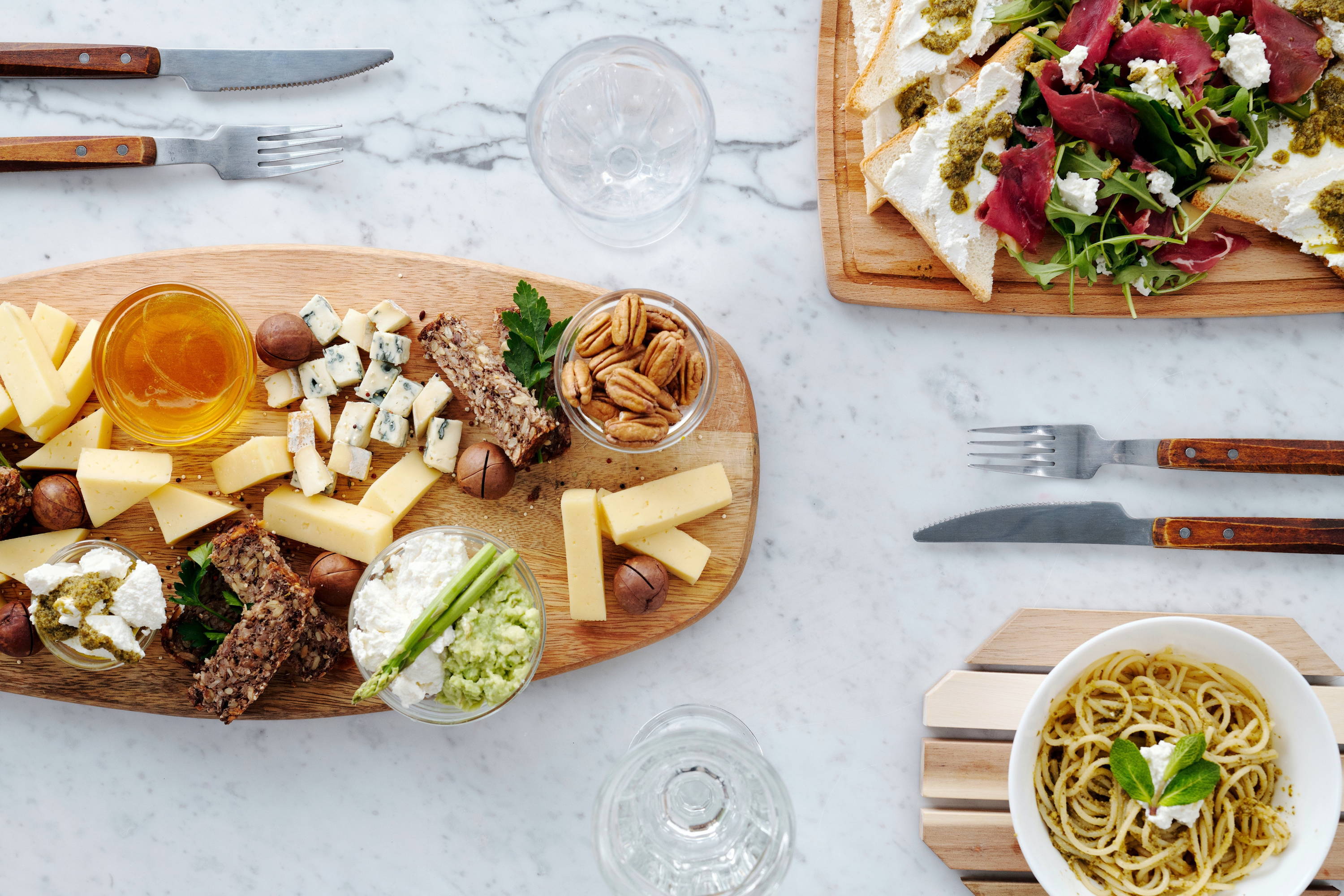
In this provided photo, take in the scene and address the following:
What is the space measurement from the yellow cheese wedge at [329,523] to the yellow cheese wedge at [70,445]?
16.4 inches

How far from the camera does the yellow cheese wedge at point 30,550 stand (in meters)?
1.99

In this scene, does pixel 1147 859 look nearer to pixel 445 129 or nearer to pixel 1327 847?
pixel 1327 847

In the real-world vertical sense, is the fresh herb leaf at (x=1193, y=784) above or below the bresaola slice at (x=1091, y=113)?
below

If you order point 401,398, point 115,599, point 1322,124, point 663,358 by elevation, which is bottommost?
point 115,599

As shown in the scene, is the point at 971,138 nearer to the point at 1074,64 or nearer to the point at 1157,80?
the point at 1074,64

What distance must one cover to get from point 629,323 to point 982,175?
864 mm

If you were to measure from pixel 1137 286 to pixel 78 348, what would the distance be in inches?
96.9

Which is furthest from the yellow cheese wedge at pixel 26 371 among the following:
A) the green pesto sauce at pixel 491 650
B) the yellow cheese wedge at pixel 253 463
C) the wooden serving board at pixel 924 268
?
the wooden serving board at pixel 924 268

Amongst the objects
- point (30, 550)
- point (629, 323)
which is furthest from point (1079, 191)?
point (30, 550)

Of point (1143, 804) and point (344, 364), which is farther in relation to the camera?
point (344, 364)

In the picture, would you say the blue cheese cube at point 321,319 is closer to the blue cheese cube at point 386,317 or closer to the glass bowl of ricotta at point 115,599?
the blue cheese cube at point 386,317

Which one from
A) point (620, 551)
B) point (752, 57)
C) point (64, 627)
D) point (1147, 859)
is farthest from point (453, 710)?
point (752, 57)

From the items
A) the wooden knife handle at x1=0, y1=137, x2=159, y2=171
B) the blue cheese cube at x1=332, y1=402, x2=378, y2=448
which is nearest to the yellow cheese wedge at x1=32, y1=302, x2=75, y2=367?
the wooden knife handle at x1=0, y1=137, x2=159, y2=171

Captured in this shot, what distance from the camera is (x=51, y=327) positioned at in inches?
78.3
